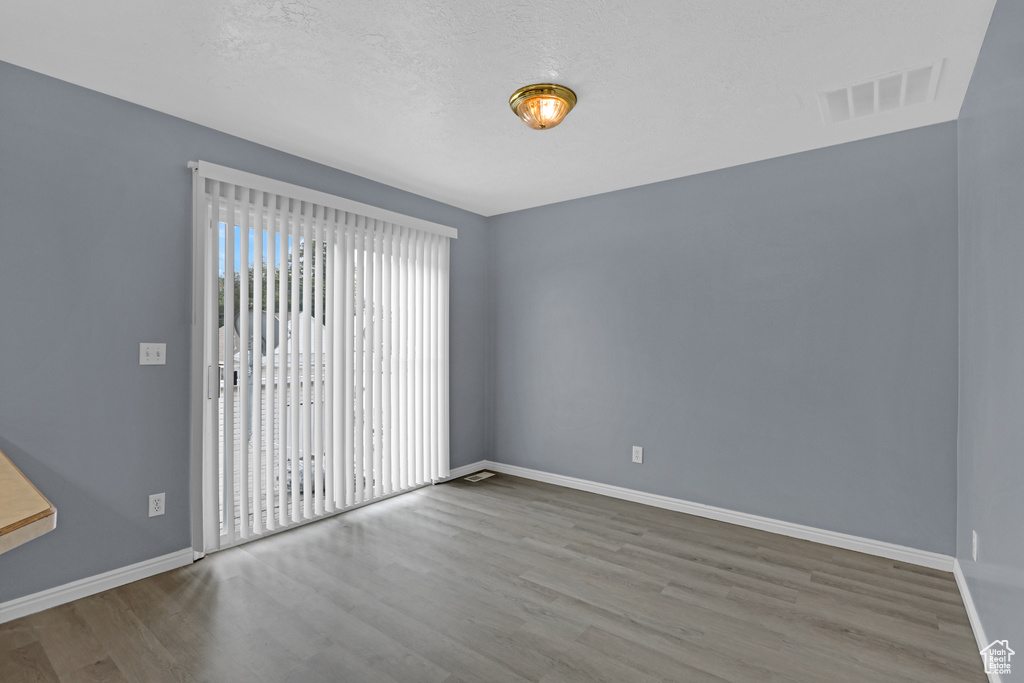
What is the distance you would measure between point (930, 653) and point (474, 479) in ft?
10.9

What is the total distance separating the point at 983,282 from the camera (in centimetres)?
213

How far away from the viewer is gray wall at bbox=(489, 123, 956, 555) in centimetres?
288

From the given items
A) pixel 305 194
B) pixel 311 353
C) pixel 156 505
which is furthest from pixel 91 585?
pixel 305 194

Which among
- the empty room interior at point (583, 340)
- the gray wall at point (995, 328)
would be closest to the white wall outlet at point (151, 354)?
the empty room interior at point (583, 340)

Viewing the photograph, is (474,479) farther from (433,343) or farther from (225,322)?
(225,322)

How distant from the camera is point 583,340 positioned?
436cm

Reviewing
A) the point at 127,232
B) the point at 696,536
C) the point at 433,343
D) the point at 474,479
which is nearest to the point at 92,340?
the point at 127,232

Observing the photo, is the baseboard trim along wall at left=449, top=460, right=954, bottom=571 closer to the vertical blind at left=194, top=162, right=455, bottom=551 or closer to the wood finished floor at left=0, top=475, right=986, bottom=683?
the wood finished floor at left=0, top=475, right=986, bottom=683

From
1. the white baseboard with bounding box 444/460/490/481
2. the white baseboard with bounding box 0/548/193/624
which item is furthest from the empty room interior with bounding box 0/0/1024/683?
the white baseboard with bounding box 444/460/490/481

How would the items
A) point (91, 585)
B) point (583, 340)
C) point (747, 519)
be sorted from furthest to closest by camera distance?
point (583, 340)
point (747, 519)
point (91, 585)

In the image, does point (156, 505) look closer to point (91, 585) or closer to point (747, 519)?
point (91, 585)

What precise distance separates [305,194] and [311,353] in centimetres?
110

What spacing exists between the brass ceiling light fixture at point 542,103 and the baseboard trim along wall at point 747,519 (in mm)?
2926

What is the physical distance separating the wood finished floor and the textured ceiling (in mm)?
2612
